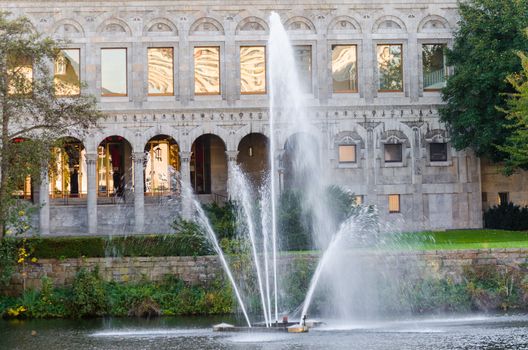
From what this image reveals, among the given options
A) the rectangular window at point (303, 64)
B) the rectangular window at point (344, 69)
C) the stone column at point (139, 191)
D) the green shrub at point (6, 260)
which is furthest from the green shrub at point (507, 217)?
the green shrub at point (6, 260)

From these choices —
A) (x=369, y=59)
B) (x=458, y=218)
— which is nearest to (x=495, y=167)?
(x=458, y=218)

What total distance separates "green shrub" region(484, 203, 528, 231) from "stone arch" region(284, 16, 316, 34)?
11793mm

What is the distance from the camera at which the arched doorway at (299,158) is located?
5009cm

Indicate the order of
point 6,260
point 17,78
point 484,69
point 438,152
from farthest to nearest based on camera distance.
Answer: point 438,152, point 484,69, point 17,78, point 6,260

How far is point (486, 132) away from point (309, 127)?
26.4 ft

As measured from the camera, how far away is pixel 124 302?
33156 millimetres

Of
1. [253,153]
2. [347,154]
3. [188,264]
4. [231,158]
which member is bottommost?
[188,264]

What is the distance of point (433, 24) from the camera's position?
5069 cm

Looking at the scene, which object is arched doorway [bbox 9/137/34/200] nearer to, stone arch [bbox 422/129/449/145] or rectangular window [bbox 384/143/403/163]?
rectangular window [bbox 384/143/403/163]

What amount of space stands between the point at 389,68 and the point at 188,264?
19.8 meters

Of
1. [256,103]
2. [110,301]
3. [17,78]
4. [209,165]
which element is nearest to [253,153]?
[209,165]

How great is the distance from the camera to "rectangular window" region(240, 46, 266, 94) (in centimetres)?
5003

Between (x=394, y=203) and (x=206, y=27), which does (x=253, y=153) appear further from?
(x=394, y=203)

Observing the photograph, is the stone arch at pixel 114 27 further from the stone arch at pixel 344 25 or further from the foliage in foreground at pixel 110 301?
the foliage in foreground at pixel 110 301
